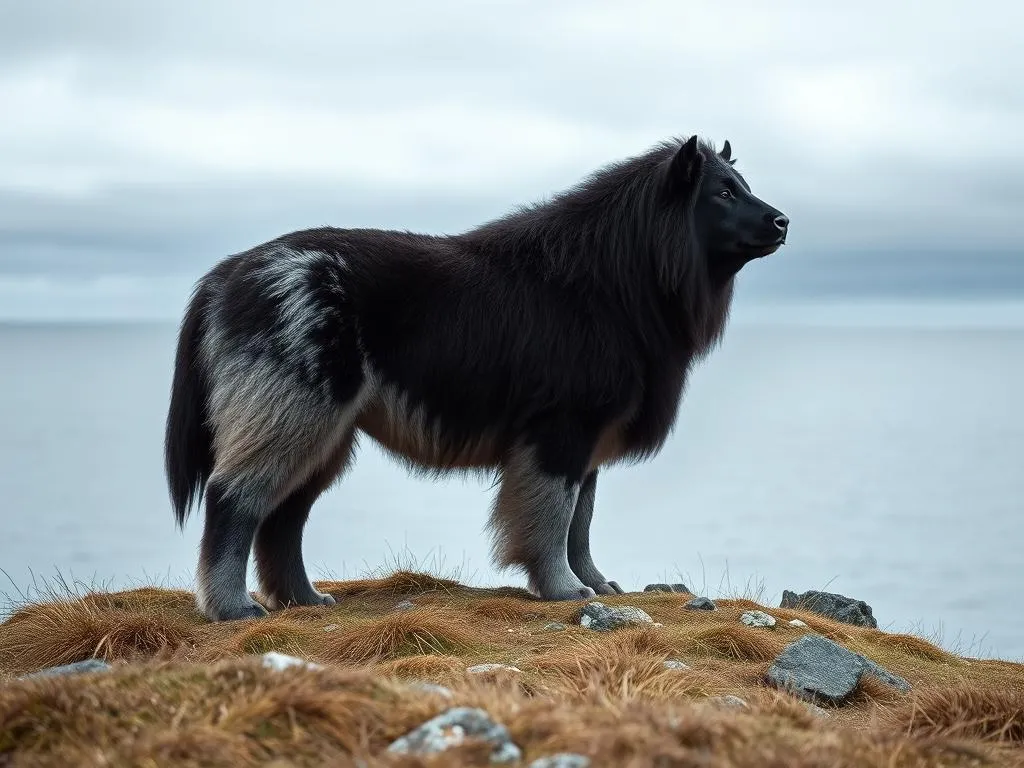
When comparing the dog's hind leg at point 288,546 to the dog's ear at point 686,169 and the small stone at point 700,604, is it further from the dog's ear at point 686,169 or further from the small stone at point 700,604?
the dog's ear at point 686,169

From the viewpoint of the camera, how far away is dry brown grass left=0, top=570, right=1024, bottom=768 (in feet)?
10.9

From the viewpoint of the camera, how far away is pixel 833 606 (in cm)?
938

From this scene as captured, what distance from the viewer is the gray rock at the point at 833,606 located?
9.21 meters

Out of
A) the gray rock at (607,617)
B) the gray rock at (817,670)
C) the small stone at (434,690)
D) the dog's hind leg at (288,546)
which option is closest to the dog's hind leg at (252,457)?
the dog's hind leg at (288,546)

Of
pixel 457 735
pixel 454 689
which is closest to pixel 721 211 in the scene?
pixel 454 689

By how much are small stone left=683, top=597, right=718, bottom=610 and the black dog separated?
0.74 metres

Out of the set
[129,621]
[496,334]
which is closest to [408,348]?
[496,334]

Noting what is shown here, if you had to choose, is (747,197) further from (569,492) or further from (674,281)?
(569,492)

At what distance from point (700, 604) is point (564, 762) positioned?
498cm

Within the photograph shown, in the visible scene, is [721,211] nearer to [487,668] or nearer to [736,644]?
[736,644]

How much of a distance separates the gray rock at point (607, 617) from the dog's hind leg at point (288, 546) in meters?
1.98

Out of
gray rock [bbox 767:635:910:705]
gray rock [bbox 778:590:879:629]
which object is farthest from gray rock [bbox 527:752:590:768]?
gray rock [bbox 778:590:879:629]

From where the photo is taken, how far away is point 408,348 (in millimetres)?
7328

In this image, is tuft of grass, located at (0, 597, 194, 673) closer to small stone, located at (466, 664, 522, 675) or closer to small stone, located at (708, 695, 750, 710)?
small stone, located at (466, 664, 522, 675)
